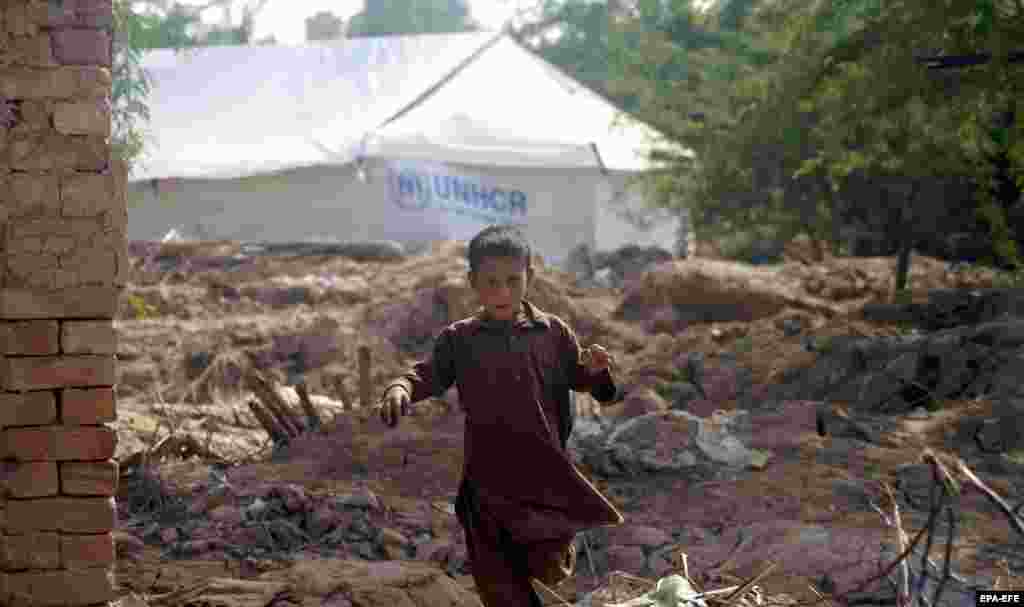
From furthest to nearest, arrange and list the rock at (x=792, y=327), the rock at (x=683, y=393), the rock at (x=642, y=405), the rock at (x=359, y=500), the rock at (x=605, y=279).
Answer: the rock at (x=605, y=279) < the rock at (x=792, y=327) < the rock at (x=683, y=393) < the rock at (x=642, y=405) < the rock at (x=359, y=500)

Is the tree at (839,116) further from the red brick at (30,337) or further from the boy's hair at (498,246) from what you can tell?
the red brick at (30,337)

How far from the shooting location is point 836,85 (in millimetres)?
10047

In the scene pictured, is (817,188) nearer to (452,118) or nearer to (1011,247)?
(1011,247)

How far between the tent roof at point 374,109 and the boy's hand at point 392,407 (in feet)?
48.8

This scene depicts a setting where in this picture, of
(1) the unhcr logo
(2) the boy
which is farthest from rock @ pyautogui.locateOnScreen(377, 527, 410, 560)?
(1) the unhcr logo

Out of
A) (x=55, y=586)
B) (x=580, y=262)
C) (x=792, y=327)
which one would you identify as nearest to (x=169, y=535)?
(x=55, y=586)

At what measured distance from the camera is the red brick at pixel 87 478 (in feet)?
12.2

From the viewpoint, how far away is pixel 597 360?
3.55m

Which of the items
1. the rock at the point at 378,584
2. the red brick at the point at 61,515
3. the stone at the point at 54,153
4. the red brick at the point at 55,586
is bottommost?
the rock at the point at 378,584

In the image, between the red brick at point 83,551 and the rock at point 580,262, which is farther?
the rock at point 580,262

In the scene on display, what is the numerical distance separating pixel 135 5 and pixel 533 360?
176 inches

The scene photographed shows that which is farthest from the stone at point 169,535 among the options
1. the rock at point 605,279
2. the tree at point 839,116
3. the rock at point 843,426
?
the rock at point 605,279

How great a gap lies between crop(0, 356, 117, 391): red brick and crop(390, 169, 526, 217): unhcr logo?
15865 millimetres

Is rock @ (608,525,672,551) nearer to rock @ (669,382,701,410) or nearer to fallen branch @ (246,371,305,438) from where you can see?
fallen branch @ (246,371,305,438)
